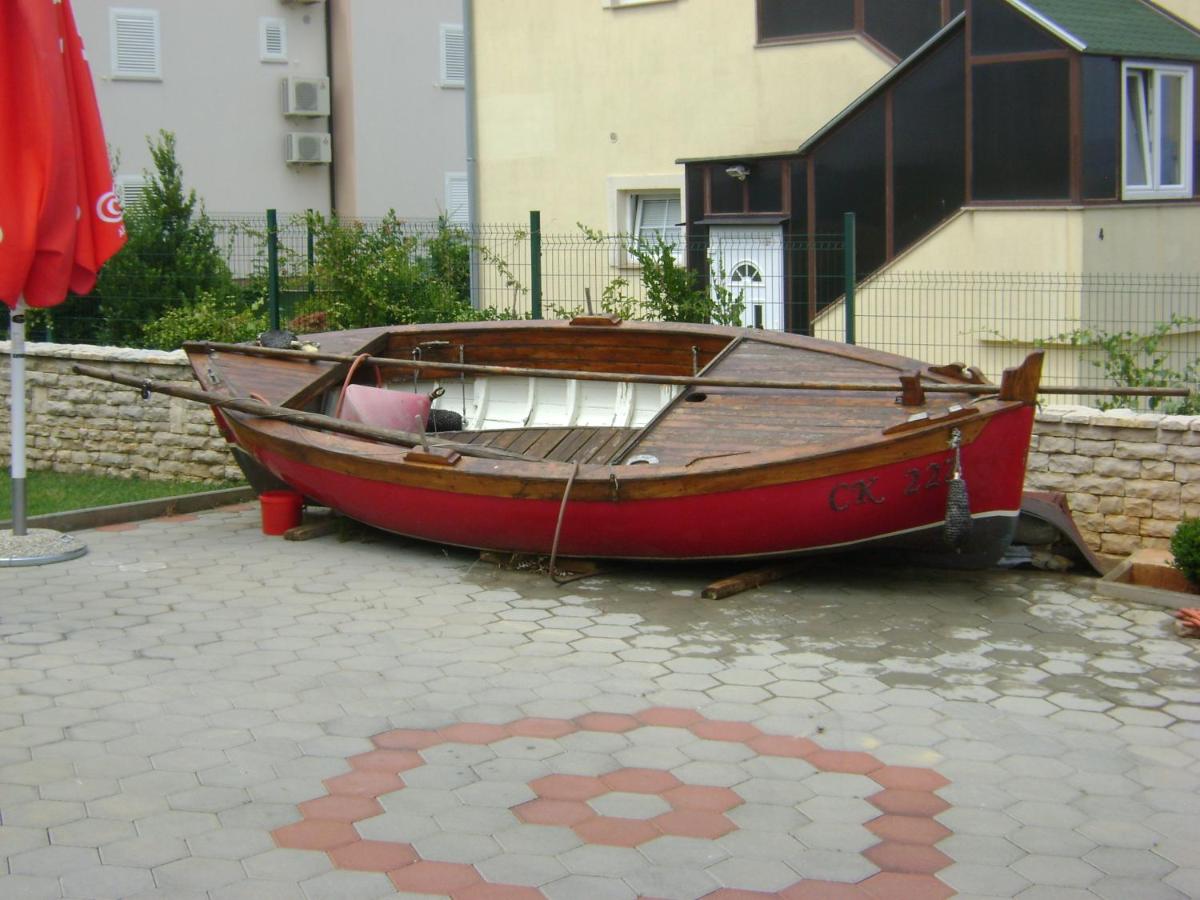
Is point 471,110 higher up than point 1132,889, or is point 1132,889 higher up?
point 471,110

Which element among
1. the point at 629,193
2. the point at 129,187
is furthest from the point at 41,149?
the point at 129,187

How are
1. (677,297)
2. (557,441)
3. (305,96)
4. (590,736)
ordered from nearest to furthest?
(590,736), (557,441), (677,297), (305,96)

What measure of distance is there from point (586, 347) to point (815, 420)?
255 centimetres

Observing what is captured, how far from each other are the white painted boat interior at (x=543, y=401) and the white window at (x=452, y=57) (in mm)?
17222

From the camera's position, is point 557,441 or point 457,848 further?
point 557,441

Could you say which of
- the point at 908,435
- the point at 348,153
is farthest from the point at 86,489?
the point at 348,153

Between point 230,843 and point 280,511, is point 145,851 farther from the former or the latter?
point 280,511

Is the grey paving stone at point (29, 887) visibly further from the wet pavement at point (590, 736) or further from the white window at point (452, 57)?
the white window at point (452, 57)

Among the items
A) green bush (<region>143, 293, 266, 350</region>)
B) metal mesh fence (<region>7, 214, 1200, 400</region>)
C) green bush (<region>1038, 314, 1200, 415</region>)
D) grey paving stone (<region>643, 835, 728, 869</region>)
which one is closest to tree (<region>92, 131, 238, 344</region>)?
metal mesh fence (<region>7, 214, 1200, 400</region>)

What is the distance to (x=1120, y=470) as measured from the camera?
29.8ft

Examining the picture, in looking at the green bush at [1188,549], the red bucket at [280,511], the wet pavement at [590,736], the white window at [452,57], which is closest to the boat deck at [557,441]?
the red bucket at [280,511]

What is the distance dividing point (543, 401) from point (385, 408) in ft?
4.64

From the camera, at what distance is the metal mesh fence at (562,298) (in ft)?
42.7

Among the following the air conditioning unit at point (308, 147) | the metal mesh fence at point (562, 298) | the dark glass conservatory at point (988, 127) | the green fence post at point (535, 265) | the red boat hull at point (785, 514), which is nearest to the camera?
the red boat hull at point (785, 514)
